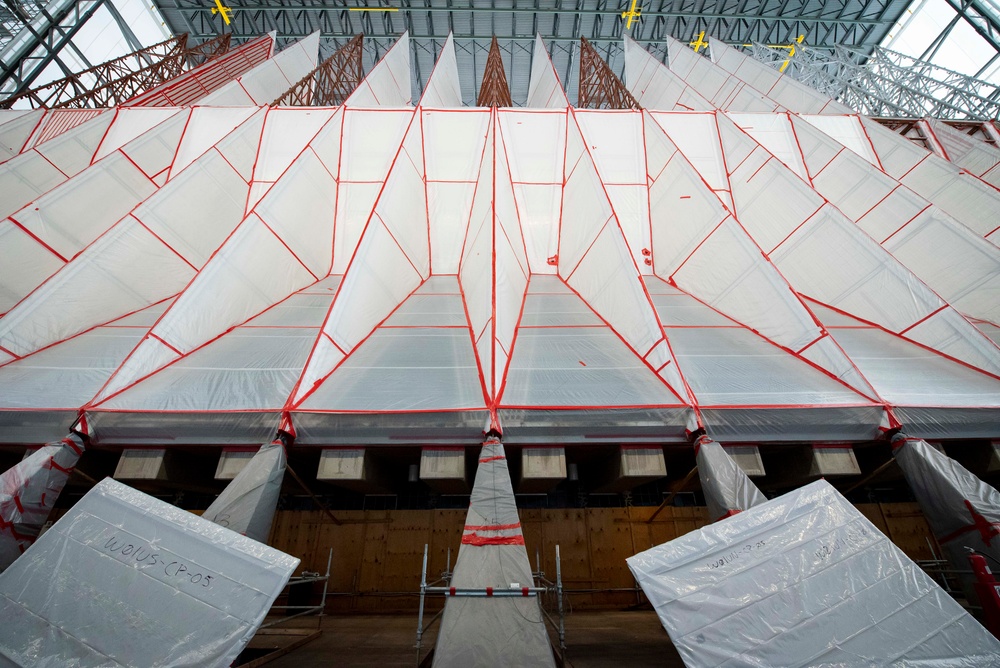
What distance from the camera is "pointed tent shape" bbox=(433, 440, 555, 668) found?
3.24 m

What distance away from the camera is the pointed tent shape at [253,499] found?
379 cm

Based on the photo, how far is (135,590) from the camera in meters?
3.13

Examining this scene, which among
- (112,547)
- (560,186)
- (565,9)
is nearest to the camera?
(112,547)

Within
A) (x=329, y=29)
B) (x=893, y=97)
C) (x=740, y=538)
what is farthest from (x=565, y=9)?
(x=740, y=538)

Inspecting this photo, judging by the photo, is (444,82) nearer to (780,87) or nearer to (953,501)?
(780,87)

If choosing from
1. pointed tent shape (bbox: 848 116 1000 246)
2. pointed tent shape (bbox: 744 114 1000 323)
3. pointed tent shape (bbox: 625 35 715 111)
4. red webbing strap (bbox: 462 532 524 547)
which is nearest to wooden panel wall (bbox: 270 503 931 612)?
pointed tent shape (bbox: 744 114 1000 323)

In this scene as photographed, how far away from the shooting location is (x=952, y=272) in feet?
22.4

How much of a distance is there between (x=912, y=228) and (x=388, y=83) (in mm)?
13852

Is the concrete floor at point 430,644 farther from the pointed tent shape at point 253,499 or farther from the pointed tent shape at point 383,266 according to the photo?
the pointed tent shape at point 383,266

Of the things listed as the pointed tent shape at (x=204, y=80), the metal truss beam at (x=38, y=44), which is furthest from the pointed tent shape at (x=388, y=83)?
the metal truss beam at (x=38, y=44)

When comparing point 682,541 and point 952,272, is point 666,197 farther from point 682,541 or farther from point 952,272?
point 682,541

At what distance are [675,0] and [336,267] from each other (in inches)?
928

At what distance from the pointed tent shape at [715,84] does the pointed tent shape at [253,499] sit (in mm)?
13449

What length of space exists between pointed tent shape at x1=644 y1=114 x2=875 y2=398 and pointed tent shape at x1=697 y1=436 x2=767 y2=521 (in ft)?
6.39
